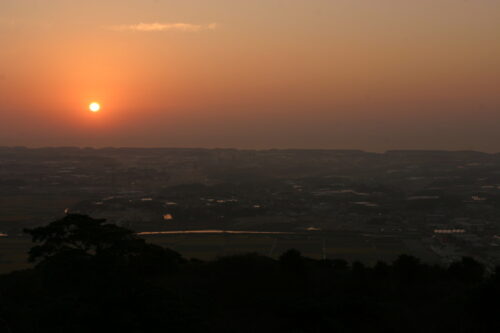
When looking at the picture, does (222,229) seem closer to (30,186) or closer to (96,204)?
(96,204)

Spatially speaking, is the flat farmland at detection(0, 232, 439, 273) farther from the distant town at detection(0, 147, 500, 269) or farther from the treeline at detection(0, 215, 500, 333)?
the treeline at detection(0, 215, 500, 333)

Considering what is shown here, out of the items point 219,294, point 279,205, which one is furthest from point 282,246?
point 219,294

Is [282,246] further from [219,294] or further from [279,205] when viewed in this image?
[219,294]

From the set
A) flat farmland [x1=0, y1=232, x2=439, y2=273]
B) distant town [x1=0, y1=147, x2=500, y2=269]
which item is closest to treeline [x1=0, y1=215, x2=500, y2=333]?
flat farmland [x1=0, y1=232, x2=439, y2=273]

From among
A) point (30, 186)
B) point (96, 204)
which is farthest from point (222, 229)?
point (30, 186)

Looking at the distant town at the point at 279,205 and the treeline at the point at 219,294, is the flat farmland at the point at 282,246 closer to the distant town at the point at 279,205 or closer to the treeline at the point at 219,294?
the distant town at the point at 279,205

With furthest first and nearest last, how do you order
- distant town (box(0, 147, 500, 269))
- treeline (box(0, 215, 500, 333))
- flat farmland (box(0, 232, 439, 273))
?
distant town (box(0, 147, 500, 269))
flat farmland (box(0, 232, 439, 273))
treeline (box(0, 215, 500, 333))
